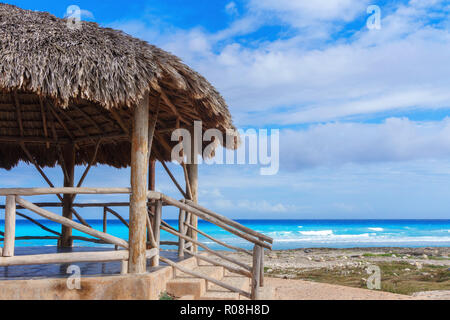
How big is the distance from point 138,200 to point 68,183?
4545 mm

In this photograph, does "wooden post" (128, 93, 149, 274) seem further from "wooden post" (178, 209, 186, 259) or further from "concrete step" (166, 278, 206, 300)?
"wooden post" (178, 209, 186, 259)

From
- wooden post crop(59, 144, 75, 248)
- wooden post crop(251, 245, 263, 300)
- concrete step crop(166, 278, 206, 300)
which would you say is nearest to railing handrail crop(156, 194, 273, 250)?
wooden post crop(251, 245, 263, 300)

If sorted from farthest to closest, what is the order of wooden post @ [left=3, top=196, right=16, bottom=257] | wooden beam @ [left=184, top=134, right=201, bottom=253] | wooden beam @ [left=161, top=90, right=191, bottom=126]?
wooden beam @ [left=184, top=134, right=201, bottom=253]
wooden beam @ [left=161, top=90, right=191, bottom=126]
wooden post @ [left=3, top=196, right=16, bottom=257]

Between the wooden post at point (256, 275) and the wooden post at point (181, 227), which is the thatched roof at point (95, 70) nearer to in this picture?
the wooden post at point (181, 227)

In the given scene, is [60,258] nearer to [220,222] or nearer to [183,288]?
[183,288]

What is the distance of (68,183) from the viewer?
9.16 metres

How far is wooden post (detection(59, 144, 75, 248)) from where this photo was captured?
9102 mm

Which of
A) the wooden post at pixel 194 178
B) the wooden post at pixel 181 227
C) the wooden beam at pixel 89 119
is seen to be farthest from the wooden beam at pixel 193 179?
the wooden beam at pixel 89 119

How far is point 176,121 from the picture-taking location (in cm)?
742

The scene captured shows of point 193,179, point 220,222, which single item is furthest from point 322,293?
point 220,222

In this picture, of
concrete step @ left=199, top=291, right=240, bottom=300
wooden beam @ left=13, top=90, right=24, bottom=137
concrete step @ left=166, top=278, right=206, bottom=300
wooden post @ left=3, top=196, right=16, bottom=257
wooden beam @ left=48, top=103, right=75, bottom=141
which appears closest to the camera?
wooden post @ left=3, top=196, right=16, bottom=257

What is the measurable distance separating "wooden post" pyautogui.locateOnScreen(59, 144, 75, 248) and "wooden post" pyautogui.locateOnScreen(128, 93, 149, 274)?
4.41m
